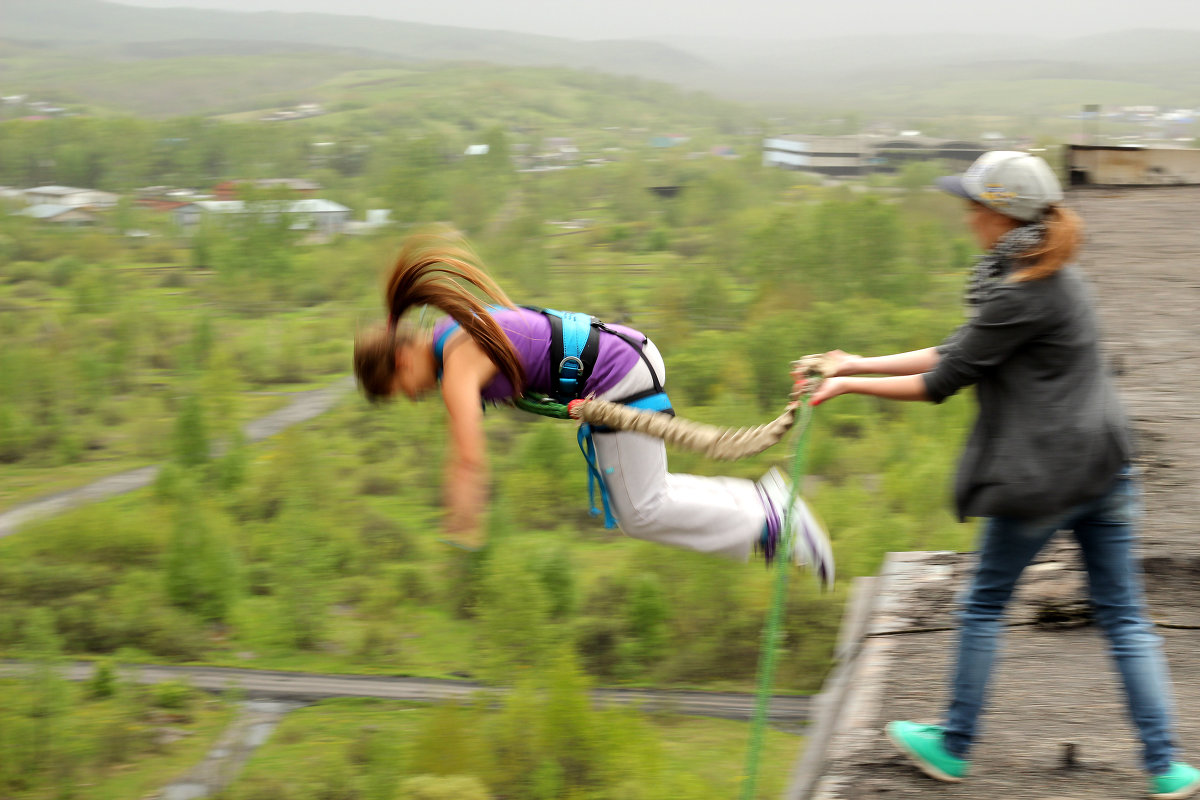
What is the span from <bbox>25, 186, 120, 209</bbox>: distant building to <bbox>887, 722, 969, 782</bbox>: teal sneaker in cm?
8260

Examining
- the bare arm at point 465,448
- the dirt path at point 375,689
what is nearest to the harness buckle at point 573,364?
the bare arm at point 465,448

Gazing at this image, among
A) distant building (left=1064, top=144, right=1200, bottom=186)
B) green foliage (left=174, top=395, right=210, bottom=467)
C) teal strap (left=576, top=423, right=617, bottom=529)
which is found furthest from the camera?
green foliage (left=174, top=395, right=210, bottom=467)

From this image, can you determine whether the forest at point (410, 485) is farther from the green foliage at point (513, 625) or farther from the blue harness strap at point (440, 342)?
the blue harness strap at point (440, 342)

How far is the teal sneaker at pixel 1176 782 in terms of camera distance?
2541mm

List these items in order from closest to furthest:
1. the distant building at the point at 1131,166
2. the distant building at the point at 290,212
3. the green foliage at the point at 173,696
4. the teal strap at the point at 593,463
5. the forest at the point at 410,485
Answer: the teal strap at the point at 593,463 → the distant building at the point at 1131,166 → the forest at the point at 410,485 → the green foliage at the point at 173,696 → the distant building at the point at 290,212

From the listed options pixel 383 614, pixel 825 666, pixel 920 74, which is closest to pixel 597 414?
pixel 825 666

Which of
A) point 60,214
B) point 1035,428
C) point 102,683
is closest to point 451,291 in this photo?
point 1035,428

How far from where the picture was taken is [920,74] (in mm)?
165375

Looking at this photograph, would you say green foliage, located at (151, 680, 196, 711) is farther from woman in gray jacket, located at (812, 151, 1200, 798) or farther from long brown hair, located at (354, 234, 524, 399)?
woman in gray jacket, located at (812, 151, 1200, 798)

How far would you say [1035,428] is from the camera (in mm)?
2367

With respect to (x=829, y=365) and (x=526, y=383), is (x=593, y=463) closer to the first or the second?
(x=526, y=383)

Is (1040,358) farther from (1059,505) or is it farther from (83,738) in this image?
(83,738)

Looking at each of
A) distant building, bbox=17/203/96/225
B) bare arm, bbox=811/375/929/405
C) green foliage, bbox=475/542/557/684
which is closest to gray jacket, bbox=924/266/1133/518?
bare arm, bbox=811/375/929/405

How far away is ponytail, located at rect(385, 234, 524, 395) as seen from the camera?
3.08 m
